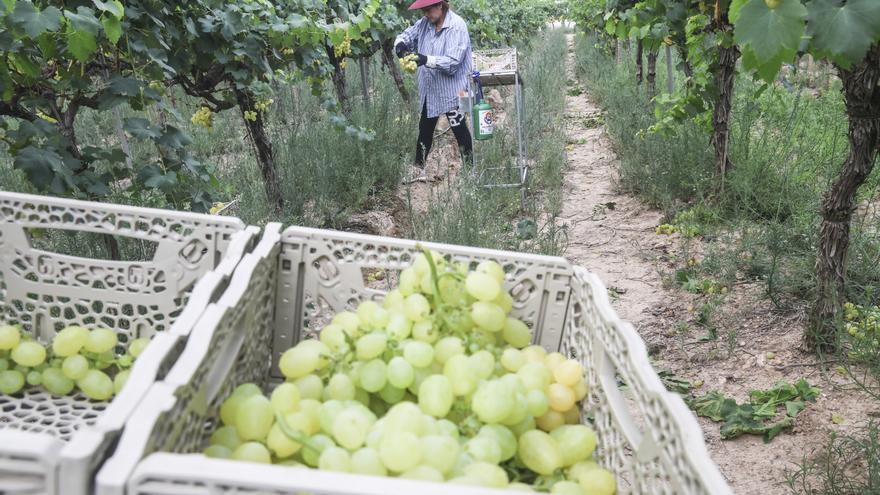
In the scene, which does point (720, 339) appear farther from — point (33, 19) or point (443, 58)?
point (443, 58)

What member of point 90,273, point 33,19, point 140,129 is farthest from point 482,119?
point 90,273

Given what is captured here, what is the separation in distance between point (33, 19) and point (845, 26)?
2040mm

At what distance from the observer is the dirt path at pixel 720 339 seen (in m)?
2.20

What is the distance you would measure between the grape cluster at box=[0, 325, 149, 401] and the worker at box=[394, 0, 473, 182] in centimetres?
397

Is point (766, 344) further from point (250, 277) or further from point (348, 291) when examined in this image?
point (250, 277)

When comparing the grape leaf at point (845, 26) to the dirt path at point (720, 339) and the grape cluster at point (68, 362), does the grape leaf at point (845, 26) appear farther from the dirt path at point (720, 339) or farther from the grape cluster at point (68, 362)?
the grape cluster at point (68, 362)

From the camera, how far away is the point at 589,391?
1.17 meters

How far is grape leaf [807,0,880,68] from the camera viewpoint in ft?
5.08

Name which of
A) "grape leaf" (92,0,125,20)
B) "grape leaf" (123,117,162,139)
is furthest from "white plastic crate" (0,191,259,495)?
"grape leaf" (123,117,162,139)

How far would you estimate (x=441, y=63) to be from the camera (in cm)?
525

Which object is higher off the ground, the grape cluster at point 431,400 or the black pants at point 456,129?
the black pants at point 456,129

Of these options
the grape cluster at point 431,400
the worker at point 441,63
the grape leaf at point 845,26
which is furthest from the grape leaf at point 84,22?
the worker at point 441,63

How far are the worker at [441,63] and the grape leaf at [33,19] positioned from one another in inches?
135

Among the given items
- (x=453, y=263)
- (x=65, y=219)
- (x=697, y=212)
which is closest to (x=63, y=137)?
(x=65, y=219)
